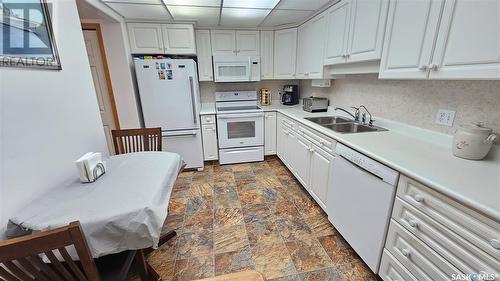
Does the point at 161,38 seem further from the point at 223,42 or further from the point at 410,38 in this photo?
the point at 410,38

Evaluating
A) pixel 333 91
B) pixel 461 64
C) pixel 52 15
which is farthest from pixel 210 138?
pixel 461 64

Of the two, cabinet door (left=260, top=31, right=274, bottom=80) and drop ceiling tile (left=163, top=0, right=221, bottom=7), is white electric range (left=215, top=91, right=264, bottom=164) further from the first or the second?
drop ceiling tile (left=163, top=0, right=221, bottom=7)

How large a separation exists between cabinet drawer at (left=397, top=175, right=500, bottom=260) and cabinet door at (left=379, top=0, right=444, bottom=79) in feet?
2.46

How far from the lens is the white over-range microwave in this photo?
3205 millimetres

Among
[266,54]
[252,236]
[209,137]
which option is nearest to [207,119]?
[209,137]

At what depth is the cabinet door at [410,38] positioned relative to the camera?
4.13 feet

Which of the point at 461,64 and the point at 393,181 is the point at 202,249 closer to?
the point at 393,181

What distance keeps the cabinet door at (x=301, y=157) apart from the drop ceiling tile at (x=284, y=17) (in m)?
1.58

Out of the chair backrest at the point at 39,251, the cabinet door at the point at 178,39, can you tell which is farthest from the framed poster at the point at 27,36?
the cabinet door at the point at 178,39

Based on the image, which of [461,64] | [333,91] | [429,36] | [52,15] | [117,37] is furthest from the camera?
[333,91]

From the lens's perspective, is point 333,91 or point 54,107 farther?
point 333,91

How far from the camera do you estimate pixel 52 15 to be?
1396mm

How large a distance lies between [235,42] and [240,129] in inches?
55.3

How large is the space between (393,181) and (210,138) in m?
2.56
